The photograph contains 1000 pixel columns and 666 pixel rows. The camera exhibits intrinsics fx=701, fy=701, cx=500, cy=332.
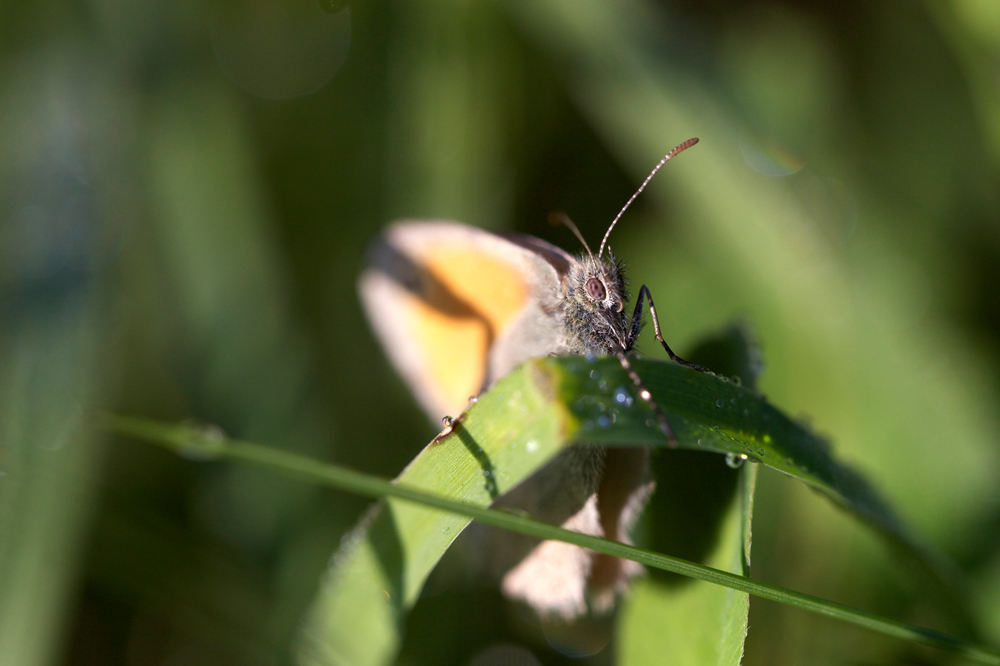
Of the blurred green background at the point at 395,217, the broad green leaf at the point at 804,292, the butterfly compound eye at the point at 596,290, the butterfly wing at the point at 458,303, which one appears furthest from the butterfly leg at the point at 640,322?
the broad green leaf at the point at 804,292

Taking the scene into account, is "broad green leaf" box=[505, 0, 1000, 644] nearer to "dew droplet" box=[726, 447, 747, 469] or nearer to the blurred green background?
the blurred green background

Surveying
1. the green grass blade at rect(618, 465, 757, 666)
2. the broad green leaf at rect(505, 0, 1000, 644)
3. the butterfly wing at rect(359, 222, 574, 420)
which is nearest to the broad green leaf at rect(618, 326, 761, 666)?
the green grass blade at rect(618, 465, 757, 666)

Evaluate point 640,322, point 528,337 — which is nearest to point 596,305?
point 640,322

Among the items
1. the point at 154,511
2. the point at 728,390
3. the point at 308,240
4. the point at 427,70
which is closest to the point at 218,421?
the point at 154,511

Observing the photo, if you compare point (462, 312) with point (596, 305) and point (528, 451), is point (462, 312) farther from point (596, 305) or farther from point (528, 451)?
point (528, 451)

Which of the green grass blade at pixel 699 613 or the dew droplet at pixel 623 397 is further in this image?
the green grass blade at pixel 699 613

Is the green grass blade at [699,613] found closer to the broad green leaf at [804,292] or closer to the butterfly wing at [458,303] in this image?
the butterfly wing at [458,303]
